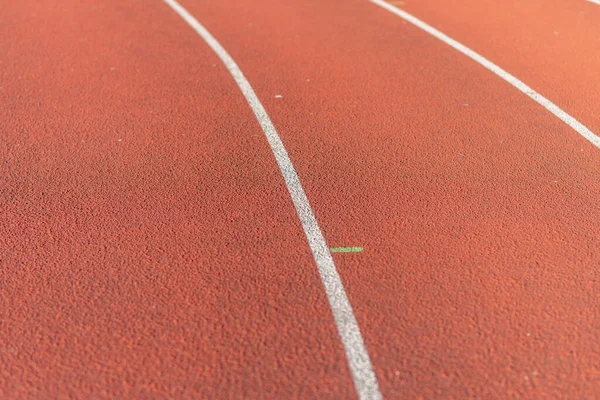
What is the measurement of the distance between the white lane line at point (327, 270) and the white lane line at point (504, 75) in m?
2.83

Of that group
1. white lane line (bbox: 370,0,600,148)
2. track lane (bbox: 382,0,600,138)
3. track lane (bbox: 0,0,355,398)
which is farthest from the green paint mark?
track lane (bbox: 382,0,600,138)

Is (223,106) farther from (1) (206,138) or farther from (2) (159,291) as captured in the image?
(2) (159,291)

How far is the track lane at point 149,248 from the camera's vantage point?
4.20 meters

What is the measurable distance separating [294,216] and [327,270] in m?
0.78

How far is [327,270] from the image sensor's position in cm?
506

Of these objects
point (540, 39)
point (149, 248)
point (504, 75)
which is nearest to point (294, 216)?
point (149, 248)

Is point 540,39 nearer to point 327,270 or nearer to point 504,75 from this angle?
point 504,75

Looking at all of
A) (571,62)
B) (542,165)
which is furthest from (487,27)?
(542,165)

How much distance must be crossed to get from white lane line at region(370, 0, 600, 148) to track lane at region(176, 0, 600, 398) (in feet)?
0.40

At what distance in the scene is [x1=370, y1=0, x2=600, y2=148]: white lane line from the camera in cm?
712

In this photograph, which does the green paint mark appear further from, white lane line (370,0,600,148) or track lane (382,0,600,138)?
track lane (382,0,600,138)

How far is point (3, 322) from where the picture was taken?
4.60 metres

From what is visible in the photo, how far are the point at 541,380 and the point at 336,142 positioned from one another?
11.1ft

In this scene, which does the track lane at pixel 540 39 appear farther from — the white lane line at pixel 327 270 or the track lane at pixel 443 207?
the white lane line at pixel 327 270
